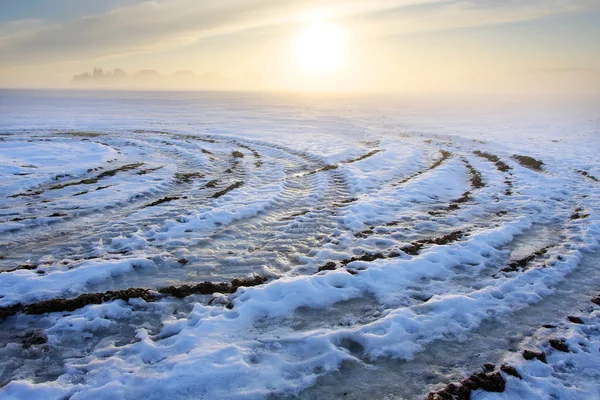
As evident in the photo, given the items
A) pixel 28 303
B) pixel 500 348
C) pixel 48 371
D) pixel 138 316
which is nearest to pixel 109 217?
pixel 28 303

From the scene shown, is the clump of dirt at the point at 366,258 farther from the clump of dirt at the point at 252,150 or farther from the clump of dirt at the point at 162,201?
the clump of dirt at the point at 252,150

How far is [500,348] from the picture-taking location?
17.5 ft

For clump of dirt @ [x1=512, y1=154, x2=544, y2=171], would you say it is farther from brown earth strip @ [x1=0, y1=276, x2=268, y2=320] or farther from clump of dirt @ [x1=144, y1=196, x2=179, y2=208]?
brown earth strip @ [x1=0, y1=276, x2=268, y2=320]

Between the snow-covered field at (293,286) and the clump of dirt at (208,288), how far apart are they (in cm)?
4

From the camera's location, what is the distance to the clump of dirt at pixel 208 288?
6.67 meters

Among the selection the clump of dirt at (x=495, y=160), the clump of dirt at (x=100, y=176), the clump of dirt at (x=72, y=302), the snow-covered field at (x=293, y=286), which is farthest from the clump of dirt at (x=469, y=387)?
the clump of dirt at (x=495, y=160)

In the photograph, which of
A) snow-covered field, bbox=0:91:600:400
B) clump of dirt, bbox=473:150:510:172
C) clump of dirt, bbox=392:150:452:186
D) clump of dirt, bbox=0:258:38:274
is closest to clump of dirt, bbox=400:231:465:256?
snow-covered field, bbox=0:91:600:400

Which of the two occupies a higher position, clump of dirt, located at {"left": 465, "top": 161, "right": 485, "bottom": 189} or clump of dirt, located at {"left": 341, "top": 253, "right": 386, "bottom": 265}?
clump of dirt, located at {"left": 341, "top": 253, "right": 386, "bottom": 265}

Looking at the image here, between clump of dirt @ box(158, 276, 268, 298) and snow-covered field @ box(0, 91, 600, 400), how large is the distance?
4 cm

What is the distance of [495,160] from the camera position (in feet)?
66.9

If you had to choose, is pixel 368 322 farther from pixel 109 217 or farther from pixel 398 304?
pixel 109 217

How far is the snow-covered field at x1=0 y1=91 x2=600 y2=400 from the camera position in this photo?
15.7 ft

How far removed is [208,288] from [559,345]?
222 inches

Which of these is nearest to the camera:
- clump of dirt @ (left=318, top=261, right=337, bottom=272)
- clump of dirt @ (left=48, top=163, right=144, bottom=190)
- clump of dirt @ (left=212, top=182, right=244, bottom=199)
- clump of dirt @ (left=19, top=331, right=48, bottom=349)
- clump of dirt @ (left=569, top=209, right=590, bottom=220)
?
clump of dirt @ (left=19, top=331, right=48, bottom=349)
